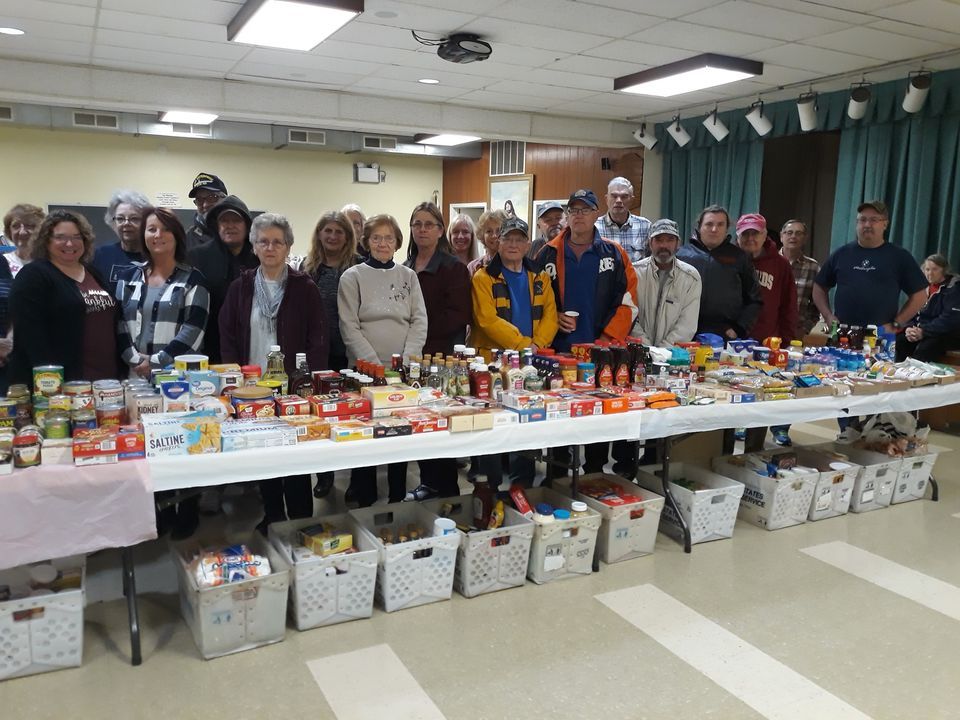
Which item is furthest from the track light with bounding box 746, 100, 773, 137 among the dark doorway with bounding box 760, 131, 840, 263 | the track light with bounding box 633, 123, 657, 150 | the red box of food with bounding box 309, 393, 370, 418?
the red box of food with bounding box 309, 393, 370, 418

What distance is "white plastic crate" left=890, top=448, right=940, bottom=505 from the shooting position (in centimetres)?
384

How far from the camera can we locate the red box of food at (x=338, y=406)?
253 centimetres

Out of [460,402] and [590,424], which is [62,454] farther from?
[590,424]

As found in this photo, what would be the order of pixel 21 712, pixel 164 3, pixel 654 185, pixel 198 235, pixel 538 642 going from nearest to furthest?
→ pixel 21 712
pixel 538 642
pixel 198 235
pixel 164 3
pixel 654 185

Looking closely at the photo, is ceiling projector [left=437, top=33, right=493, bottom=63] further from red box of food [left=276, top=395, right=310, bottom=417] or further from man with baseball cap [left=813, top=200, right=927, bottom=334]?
red box of food [left=276, top=395, right=310, bottom=417]

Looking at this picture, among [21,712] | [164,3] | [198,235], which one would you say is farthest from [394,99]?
[21,712]

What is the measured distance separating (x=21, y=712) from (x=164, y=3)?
12.4ft

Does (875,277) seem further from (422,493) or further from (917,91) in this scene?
(422,493)

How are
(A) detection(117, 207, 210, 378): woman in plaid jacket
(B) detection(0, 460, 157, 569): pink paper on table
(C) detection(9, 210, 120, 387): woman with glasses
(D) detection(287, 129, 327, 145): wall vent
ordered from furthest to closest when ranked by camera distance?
(D) detection(287, 129, 327, 145): wall vent → (A) detection(117, 207, 210, 378): woman in plaid jacket → (C) detection(9, 210, 120, 387): woman with glasses → (B) detection(0, 460, 157, 569): pink paper on table

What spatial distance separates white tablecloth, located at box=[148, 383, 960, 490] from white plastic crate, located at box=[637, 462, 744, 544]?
360 millimetres

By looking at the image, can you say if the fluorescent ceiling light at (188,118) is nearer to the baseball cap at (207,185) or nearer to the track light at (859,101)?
the baseball cap at (207,185)

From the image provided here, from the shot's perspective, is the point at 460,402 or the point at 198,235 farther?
the point at 198,235

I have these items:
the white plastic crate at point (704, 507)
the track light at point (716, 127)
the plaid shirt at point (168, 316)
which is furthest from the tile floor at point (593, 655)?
the track light at point (716, 127)

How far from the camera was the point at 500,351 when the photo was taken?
326 cm
